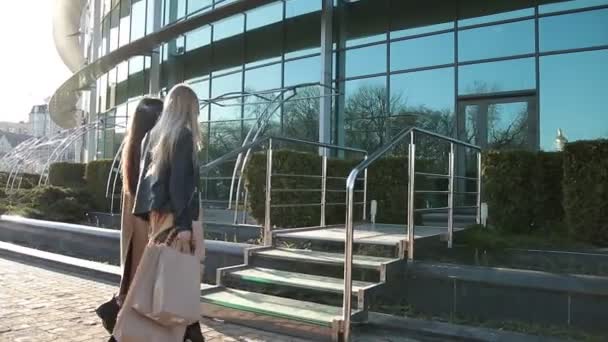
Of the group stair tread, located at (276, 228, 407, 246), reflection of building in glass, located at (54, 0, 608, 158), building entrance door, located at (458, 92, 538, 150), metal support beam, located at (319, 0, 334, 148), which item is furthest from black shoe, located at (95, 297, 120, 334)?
metal support beam, located at (319, 0, 334, 148)

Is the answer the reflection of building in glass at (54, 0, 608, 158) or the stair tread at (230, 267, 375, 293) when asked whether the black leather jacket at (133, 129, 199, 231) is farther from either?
the reflection of building in glass at (54, 0, 608, 158)

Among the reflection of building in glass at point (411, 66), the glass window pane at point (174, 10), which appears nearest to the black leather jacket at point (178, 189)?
the reflection of building in glass at point (411, 66)

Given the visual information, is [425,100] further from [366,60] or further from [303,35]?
[303,35]

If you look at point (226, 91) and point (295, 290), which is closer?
point (295, 290)

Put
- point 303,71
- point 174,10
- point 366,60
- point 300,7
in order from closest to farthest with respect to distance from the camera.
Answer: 1. point 366,60
2. point 303,71
3. point 300,7
4. point 174,10

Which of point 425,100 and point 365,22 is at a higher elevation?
point 365,22

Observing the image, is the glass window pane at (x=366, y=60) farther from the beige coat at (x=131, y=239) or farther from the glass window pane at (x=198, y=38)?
the beige coat at (x=131, y=239)

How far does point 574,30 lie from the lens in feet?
37.8

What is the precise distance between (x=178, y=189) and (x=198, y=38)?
16748 millimetres

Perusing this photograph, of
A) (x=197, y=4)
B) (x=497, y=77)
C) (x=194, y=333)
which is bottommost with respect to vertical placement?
(x=194, y=333)

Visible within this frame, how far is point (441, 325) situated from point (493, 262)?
1353 mm

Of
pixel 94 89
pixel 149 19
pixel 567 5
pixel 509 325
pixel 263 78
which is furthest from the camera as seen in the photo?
pixel 94 89

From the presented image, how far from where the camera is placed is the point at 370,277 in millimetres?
5594

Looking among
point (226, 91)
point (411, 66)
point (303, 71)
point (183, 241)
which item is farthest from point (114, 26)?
point (183, 241)
